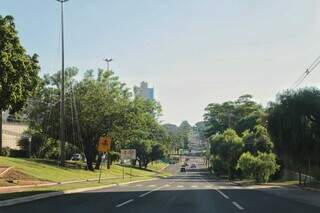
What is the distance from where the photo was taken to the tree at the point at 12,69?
34469mm

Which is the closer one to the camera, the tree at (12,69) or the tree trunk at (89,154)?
the tree at (12,69)

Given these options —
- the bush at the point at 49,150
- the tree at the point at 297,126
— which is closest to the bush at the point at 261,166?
the tree at the point at 297,126

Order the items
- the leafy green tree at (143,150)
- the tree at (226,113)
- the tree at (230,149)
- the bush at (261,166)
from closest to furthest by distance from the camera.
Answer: the bush at (261,166) < the tree at (230,149) < the leafy green tree at (143,150) < the tree at (226,113)

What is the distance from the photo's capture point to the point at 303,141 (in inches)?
1563

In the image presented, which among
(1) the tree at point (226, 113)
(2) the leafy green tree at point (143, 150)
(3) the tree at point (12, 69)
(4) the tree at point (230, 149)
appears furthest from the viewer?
(1) the tree at point (226, 113)

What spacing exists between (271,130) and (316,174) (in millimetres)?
9298

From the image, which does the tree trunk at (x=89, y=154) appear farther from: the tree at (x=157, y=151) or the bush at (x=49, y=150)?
the tree at (x=157, y=151)

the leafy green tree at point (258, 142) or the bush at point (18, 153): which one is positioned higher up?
the leafy green tree at point (258, 142)

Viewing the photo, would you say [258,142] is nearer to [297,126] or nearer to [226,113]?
[297,126]

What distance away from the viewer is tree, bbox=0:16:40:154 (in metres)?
34.5

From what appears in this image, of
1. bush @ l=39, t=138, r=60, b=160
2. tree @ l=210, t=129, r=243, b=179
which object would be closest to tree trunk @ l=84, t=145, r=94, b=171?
bush @ l=39, t=138, r=60, b=160

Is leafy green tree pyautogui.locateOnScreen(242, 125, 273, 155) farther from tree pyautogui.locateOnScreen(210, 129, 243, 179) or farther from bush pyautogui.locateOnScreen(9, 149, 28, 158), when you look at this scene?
bush pyautogui.locateOnScreen(9, 149, 28, 158)

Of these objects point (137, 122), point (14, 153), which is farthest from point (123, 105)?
point (14, 153)

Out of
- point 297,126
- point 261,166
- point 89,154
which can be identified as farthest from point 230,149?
point 297,126
